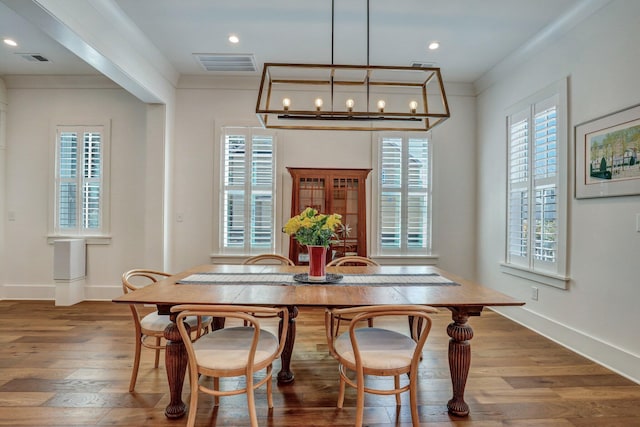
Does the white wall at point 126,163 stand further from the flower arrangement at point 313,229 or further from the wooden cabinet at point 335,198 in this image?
the flower arrangement at point 313,229

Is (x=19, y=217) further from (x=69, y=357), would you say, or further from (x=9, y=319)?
(x=69, y=357)

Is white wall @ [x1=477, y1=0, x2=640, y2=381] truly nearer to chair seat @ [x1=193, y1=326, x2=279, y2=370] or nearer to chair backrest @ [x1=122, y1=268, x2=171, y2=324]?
chair seat @ [x1=193, y1=326, x2=279, y2=370]

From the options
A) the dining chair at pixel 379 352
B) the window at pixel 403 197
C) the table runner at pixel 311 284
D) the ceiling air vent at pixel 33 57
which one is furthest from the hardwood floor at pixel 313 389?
the ceiling air vent at pixel 33 57

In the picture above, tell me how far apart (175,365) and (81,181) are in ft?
12.5

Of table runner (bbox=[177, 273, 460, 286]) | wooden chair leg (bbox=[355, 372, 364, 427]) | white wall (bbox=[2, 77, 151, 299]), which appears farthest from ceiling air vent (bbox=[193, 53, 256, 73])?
wooden chair leg (bbox=[355, 372, 364, 427])

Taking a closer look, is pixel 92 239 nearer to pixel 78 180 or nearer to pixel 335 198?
pixel 78 180

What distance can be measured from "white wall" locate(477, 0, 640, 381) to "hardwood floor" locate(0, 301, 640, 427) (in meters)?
0.21

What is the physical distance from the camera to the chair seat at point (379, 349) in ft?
5.82

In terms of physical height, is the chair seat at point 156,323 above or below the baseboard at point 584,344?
above

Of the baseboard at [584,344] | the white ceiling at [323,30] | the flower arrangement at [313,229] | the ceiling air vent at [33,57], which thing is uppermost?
the white ceiling at [323,30]

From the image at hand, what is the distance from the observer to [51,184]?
4527 mm

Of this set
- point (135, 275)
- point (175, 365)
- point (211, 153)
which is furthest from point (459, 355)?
point (211, 153)

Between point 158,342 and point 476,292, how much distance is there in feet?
7.33

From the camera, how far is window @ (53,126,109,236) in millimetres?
4527
